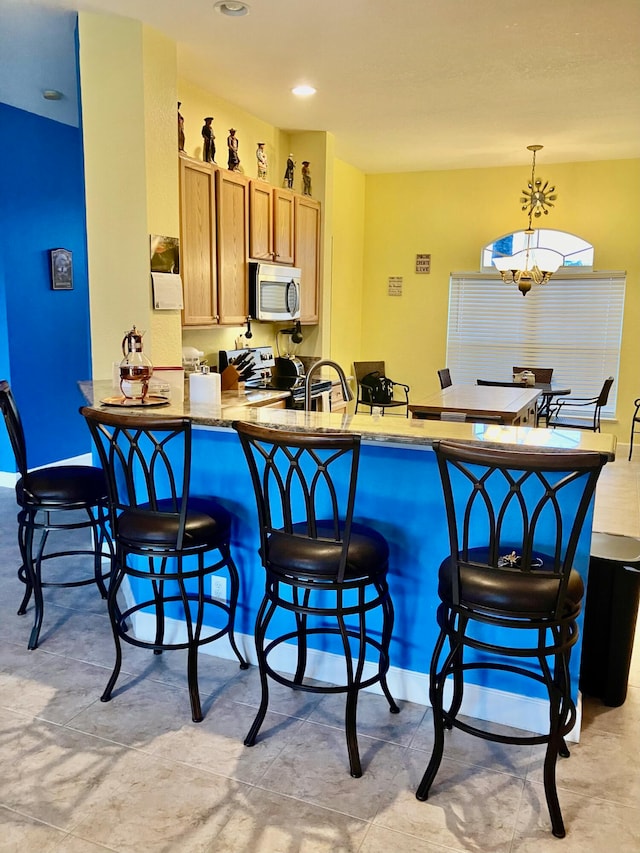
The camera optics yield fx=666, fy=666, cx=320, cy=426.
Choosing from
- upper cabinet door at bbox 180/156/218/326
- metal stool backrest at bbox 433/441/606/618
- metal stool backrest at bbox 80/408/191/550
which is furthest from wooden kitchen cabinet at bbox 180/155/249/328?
metal stool backrest at bbox 433/441/606/618

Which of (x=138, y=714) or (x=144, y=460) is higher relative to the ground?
(x=144, y=460)

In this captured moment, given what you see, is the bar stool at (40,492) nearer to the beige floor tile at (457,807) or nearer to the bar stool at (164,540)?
the bar stool at (164,540)

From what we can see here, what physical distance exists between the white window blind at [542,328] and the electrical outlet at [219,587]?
17.4 feet

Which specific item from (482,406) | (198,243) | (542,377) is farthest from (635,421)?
(198,243)

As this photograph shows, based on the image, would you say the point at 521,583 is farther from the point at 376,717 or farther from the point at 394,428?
the point at 376,717

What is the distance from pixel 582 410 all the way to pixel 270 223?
412cm

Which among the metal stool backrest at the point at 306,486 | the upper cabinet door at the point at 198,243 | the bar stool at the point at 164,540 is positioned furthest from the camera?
the upper cabinet door at the point at 198,243

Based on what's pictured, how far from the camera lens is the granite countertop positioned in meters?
2.10

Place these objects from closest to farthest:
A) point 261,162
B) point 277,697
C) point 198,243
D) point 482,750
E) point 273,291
A: point 482,750, point 277,697, point 198,243, point 273,291, point 261,162

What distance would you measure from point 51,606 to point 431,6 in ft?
11.2

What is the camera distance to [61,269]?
5.39 m

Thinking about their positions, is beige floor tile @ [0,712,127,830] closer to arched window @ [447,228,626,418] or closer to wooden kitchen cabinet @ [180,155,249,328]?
wooden kitchen cabinet @ [180,155,249,328]

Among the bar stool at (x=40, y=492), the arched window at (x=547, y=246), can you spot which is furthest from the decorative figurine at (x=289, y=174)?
the bar stool at (x=40, y=492)

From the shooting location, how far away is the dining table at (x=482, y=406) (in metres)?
4.25
